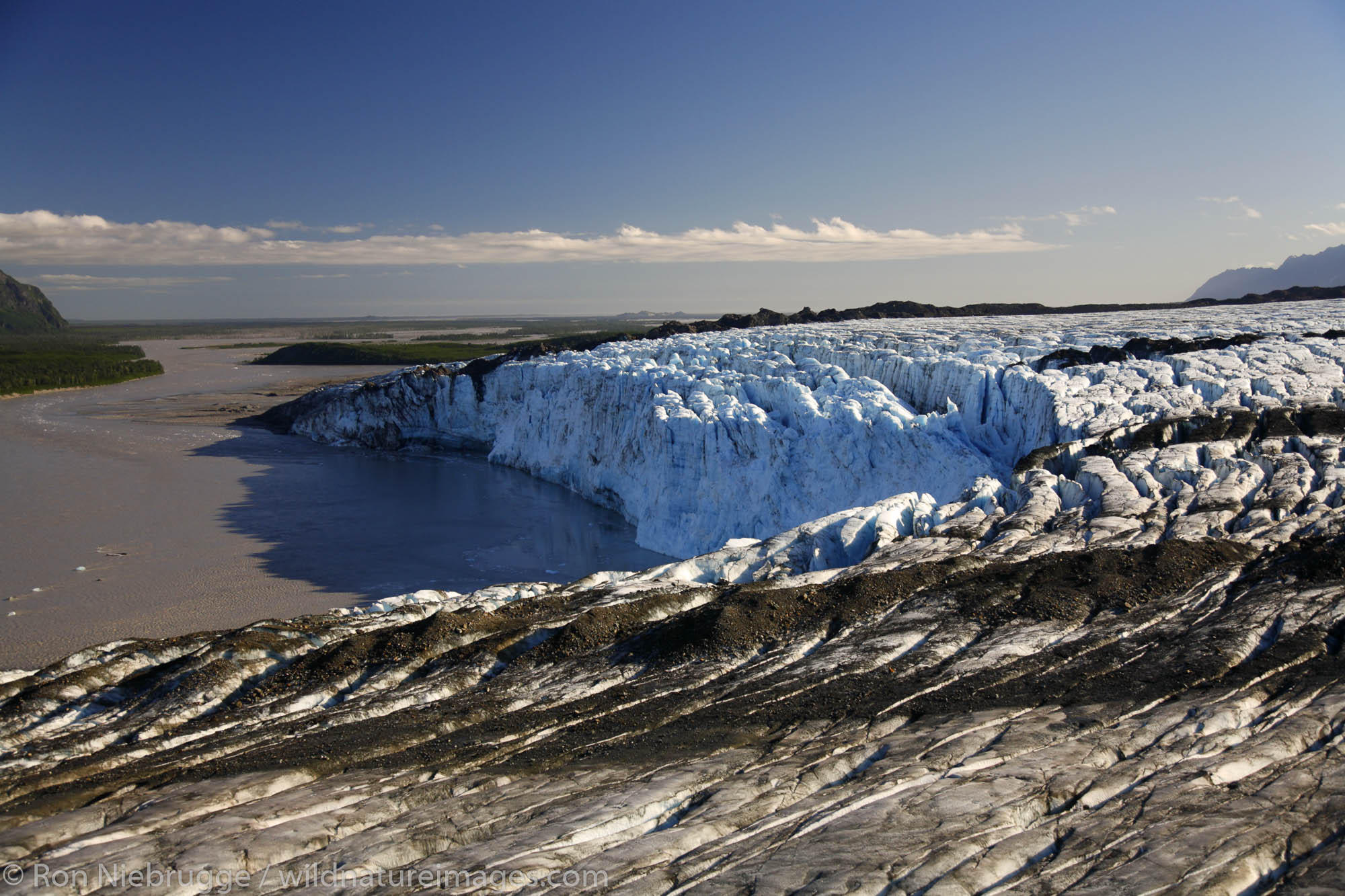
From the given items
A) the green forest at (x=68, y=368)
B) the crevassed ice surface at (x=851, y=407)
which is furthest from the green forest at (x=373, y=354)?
the crevassed ice surface at (x=851, y=407)

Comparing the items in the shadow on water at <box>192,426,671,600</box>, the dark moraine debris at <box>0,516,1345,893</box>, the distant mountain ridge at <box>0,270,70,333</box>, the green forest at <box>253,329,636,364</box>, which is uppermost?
the distant mountain ridge at <box>0,270,70,333</box>

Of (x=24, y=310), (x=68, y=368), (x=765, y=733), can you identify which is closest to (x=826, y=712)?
(x=765, y=733)

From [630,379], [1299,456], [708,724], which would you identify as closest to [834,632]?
[708,724]

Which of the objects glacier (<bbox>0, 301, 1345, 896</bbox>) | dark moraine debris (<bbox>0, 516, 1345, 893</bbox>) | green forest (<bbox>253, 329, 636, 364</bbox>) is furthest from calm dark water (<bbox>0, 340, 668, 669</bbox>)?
green forest (<bbox>253, 329, 636, 364</bbox>)

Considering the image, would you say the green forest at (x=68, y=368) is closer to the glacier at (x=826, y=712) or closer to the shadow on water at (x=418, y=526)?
the shadow on water at (x=418, y=526)

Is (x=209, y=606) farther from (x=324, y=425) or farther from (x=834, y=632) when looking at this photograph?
(x=324, y=425)

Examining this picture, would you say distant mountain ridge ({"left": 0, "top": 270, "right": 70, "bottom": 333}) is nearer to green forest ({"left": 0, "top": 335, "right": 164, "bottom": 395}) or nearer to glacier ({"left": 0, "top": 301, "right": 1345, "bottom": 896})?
green forest ({"left": 0, "top": 335, "right": 164, "bottom": 395})
